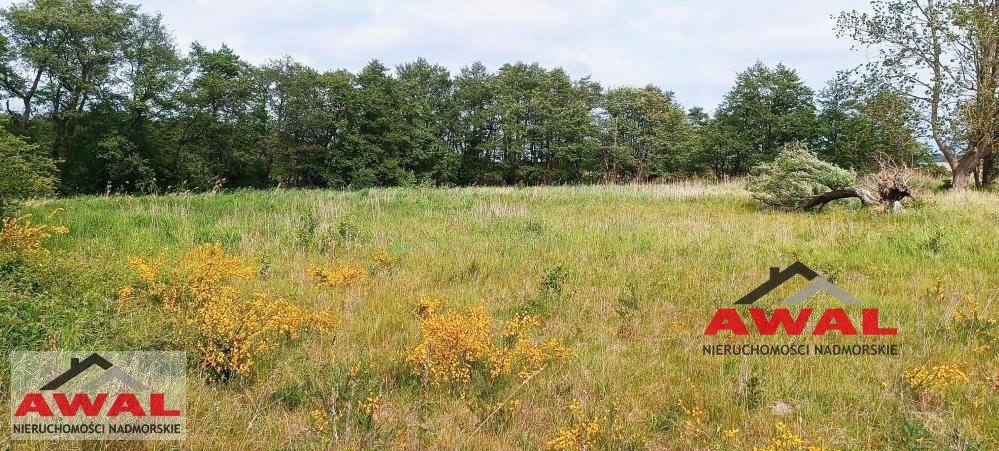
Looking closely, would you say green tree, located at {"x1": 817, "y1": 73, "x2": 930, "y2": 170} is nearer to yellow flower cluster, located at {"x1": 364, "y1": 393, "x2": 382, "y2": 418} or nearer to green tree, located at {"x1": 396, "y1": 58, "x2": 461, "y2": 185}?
yellow flower cluster, located at {"x1": 364, "y1": 393, "x2": 382, "y2": 418}

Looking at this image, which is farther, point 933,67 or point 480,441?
point 933,67

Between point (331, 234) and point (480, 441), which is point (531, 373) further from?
point (331, 234)

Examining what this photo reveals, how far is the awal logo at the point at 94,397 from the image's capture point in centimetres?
268

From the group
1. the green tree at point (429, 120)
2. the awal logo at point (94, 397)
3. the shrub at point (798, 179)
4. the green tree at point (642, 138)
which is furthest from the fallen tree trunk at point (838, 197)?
the green tree at point (642, 138)

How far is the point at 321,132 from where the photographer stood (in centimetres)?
4241

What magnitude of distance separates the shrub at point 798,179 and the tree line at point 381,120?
9.89 metres

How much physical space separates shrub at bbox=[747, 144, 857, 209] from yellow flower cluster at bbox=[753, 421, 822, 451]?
11184 millimetres

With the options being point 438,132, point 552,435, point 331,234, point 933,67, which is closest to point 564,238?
point 331,234

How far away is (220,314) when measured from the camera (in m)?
3.81

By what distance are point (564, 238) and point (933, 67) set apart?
20.6 m

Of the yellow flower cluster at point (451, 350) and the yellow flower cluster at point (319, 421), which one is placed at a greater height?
the yellow flower cluster at point (451, 350)

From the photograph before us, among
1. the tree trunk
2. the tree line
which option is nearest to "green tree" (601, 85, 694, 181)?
the tree line

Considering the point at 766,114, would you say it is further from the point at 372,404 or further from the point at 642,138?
the point at 372,404

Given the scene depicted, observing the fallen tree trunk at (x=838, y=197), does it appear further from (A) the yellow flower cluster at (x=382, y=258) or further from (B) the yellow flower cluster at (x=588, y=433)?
(B) the yellow flower cluster at (x=588, y=433)
